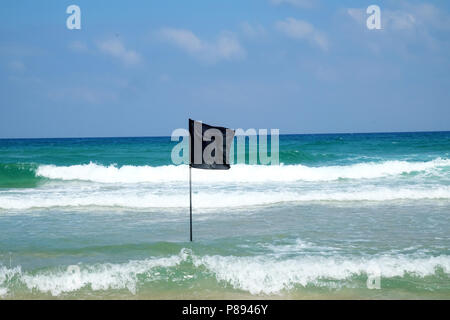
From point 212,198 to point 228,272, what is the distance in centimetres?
687

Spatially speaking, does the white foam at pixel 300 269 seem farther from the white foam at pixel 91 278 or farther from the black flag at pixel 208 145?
the black flag at pixel 208 145

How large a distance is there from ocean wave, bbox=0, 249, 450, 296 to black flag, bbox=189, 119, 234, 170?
1.56 meters

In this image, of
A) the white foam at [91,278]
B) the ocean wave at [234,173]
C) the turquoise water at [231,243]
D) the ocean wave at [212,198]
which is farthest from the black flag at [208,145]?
the ocean wave at [234,173]

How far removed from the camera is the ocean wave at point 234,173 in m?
19.8

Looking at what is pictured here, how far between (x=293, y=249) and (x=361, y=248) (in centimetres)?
118

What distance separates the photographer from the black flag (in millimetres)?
7152

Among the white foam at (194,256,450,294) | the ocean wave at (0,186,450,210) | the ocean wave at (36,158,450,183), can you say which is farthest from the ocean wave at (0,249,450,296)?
the ocean wave at (36,158,450,183)

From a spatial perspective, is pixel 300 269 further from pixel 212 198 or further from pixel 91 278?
pixel 212 198

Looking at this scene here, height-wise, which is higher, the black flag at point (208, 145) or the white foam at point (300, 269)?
the black flag at point (208, 145)

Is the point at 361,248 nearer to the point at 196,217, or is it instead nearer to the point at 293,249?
the point at 293,249

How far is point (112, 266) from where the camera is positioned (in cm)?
636

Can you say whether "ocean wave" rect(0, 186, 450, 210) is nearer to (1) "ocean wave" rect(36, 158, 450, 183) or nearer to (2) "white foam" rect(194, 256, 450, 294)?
(1) "ocean wave" rect(36, 158, 450, 183)

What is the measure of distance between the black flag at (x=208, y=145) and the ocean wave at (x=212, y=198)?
5013 millimetres
